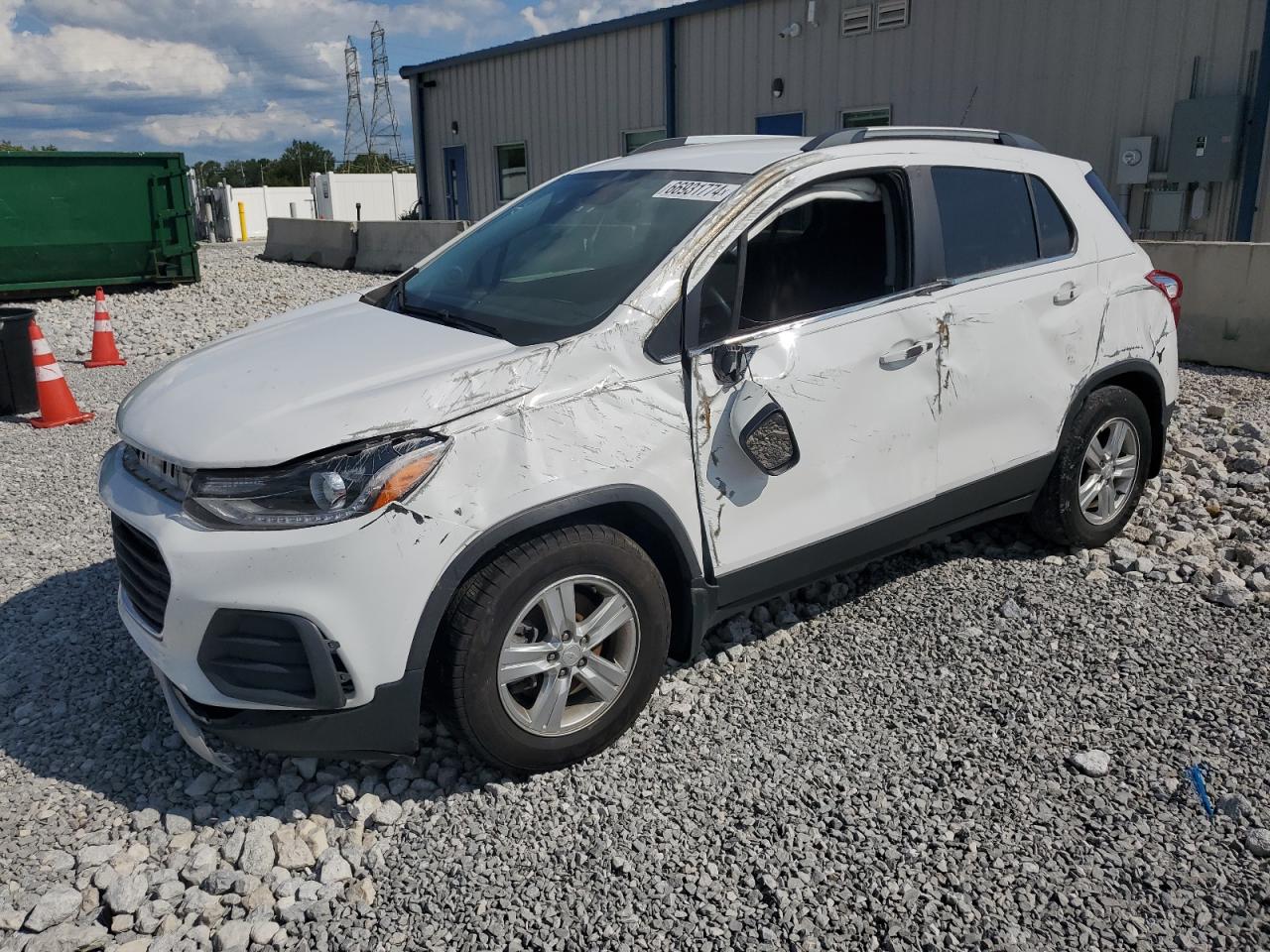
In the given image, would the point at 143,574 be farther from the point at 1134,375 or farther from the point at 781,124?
the point at 781,124

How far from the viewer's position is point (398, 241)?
17.4 metres

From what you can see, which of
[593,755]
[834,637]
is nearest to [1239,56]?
[834,637]

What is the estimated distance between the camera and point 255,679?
109 inches

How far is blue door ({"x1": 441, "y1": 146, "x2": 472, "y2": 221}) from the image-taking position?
76.7ft

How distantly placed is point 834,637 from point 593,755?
1.24m

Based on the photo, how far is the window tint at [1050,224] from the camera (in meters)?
4.35

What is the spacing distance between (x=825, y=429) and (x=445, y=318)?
137 cm

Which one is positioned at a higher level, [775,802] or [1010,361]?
[1010,361]

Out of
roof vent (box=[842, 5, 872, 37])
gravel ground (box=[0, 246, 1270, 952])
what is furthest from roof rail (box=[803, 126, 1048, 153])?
roof vent (box=[842, 5, 872, 37])

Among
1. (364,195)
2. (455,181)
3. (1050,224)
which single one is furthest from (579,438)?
(364,195)

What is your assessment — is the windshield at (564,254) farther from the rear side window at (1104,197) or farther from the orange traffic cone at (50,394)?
the orange traffic cone at (50,394)

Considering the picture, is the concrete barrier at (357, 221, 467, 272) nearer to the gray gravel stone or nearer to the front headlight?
the front headlight

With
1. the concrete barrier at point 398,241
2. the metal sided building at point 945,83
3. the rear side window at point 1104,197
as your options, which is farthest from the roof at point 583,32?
the rear side window at point 1104,197

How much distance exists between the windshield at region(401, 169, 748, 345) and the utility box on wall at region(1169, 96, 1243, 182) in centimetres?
1004
